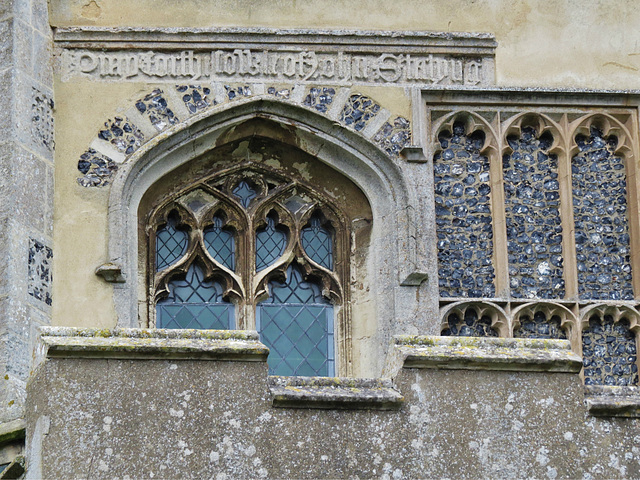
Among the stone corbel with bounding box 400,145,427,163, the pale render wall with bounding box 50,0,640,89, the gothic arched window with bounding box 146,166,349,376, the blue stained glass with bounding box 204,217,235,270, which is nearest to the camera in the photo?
the gothic arched window with bounding box 146,166,349,376

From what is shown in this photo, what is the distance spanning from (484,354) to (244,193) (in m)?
6.68

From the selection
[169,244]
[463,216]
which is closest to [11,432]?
[169,244]

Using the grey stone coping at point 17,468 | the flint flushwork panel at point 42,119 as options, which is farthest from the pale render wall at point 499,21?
the grey stone coping at point 17,468

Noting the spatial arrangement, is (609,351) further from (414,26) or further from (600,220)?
(414,26)

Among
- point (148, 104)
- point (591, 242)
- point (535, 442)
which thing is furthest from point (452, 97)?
point (535, 442)

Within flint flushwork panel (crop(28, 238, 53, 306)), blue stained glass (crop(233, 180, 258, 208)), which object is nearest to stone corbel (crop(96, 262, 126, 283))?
flint flushwork panel (crop(28, 238, 53, 306))

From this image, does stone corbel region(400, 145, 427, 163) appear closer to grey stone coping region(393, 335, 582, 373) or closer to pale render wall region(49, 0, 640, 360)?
pale render wall region(49, 0, 640, 360)

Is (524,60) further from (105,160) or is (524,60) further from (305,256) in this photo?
(105,160)

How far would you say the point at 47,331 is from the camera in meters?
6.45

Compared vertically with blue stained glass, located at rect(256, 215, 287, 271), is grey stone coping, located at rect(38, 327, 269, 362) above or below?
below

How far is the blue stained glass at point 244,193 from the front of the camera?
1305cm

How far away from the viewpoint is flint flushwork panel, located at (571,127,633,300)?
41.9 feet

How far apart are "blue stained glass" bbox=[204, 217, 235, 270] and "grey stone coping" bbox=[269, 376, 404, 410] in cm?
627

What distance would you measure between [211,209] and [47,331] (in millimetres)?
6511
